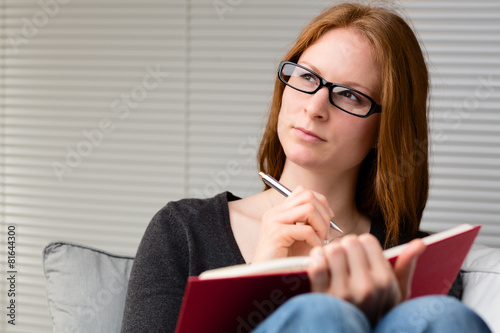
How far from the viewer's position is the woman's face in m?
1.31

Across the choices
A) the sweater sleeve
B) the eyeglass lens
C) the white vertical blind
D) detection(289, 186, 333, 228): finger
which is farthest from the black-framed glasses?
the white vertical blind

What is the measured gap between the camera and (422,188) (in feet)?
5.16

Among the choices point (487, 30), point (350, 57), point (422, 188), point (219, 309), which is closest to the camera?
point (219, 309)

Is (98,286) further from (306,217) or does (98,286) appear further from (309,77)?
(309,77)

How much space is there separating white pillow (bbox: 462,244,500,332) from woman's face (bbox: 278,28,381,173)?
412mm

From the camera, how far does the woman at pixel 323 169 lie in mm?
1235

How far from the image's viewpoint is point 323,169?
1.38 meters

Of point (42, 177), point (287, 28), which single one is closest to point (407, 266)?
point (287, 28)

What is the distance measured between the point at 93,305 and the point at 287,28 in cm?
140

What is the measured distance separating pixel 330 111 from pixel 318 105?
0.14ft

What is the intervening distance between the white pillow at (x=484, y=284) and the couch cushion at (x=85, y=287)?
0.83 metres

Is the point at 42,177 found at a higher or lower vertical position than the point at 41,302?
higher

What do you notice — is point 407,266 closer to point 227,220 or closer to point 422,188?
point 227,220

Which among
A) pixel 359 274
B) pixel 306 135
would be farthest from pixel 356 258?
pixel 306 135
